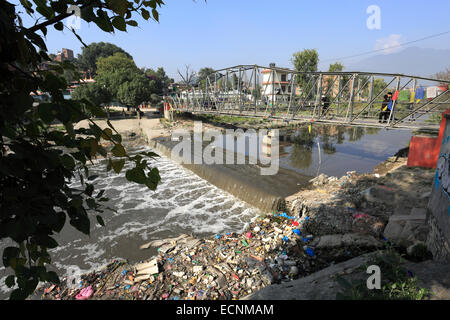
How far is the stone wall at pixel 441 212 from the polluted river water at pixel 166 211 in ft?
16.7

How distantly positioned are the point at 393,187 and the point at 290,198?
3332mm

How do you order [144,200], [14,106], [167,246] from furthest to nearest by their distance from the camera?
[144,200] → [167,246] → [14,106]

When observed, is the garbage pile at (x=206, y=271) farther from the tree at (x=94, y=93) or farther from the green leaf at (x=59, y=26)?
the tree at (x=94, y=93)

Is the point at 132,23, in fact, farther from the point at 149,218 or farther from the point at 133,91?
the point at 133,91

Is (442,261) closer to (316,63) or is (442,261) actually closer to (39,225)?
(39,225)

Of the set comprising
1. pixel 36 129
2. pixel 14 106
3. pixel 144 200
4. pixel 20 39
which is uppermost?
pixel 20 39

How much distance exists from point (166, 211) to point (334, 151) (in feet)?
40.6

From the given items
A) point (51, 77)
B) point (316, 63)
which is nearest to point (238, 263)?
point (51, 77)

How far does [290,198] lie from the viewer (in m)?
8.79

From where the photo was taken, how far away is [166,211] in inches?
381

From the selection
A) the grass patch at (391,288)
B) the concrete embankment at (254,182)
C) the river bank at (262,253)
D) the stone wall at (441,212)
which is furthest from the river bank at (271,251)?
the concrete embankment at (254,182)

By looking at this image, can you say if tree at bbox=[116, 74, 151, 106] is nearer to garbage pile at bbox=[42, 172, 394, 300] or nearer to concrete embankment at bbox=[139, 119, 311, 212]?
concrete embankment at bbox=[139, 119, 311, 212]

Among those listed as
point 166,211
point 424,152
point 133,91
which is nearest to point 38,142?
point 166,211

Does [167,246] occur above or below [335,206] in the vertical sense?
below
